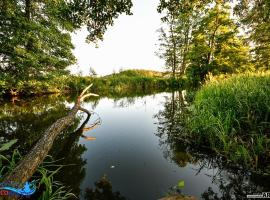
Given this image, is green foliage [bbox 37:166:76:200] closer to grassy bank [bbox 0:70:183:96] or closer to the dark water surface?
the dark water surface

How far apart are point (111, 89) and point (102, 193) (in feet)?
67.1

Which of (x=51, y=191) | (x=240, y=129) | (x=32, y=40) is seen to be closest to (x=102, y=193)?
(x=51, y=191)

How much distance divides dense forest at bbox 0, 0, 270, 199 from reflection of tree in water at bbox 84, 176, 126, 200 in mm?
→ 14

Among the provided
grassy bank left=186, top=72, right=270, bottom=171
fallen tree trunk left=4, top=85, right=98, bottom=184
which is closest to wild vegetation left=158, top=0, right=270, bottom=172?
grassy bank left=186, top=72, right=270, bottom=171

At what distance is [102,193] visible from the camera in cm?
264

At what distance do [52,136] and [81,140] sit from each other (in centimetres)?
143

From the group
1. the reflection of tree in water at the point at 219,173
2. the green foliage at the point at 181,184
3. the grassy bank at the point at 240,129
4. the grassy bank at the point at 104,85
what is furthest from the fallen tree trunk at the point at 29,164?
the grassy bank at the point at 104,85

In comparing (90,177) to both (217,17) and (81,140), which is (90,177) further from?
(217,17)

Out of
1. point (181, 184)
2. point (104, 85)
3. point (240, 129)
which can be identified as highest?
point (104, 85)

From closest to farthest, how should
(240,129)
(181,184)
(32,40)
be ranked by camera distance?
(181,184)
(240,129)
(32,40)

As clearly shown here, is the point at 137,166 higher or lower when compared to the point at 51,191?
lower

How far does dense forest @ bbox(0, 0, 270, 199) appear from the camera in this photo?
313 cm

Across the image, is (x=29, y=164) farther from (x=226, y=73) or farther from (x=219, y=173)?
(x=226, y=73)

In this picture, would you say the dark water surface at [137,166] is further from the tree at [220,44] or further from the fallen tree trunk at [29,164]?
the tree at [220,44]
